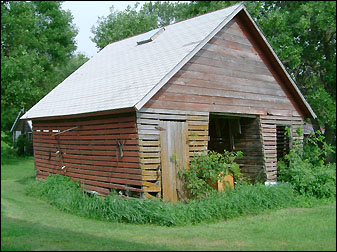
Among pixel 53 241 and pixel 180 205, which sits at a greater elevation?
pixel 53 241

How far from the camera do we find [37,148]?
16.2 metres

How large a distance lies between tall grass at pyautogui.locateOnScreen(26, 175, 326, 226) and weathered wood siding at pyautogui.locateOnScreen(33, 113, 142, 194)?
63 cm

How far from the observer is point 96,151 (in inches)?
483

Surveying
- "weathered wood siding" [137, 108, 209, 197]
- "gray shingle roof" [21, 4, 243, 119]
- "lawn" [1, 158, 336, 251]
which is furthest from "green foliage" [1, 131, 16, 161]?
"weathered wood siding" [137, 108, 209, 197]

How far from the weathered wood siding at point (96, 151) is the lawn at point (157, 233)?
1.78 m

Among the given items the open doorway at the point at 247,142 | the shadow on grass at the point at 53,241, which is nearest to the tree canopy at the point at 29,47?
the shadow on grass at the point at 53,241

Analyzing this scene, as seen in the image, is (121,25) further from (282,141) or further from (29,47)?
(282,141)

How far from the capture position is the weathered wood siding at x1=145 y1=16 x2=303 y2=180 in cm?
1173

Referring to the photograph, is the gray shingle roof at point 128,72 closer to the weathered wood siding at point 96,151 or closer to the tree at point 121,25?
the weathered wood siding at point 96,151

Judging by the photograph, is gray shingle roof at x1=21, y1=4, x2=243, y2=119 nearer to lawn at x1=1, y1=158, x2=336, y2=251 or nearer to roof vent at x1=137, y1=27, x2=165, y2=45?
roof vent at x1=137, y1=27, x2=165, y2=45

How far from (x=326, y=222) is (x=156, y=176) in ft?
13.7

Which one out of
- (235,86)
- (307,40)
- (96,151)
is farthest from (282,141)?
(307,40)

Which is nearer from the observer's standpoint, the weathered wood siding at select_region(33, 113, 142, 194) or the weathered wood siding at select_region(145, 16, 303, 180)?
the weathered wood siding at select_region(33, 113, 142, 194)

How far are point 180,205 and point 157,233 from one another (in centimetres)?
172
